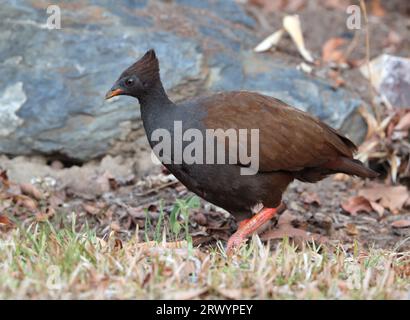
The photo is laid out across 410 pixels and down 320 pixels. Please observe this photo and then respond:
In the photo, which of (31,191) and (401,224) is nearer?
(401,224)

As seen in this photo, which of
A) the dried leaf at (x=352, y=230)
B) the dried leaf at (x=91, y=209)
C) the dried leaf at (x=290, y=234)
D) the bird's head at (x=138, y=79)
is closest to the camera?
the bird's head at (x=138, y=79)

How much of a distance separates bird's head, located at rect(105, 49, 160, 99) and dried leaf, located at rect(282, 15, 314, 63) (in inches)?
123

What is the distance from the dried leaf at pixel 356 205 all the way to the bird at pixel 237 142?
1.19 m

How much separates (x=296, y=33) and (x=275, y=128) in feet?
10.2

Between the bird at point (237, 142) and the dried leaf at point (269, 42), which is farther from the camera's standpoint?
the dried leaf at point (269, 42)

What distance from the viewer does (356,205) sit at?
7.61m

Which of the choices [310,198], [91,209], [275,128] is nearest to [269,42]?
[310,198]

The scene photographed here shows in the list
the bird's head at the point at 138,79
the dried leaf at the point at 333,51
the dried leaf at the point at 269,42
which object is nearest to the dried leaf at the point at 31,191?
the bird's head at the point at 138,79

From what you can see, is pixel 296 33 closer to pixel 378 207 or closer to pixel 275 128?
pixel 378 207

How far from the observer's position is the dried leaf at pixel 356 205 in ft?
24.8

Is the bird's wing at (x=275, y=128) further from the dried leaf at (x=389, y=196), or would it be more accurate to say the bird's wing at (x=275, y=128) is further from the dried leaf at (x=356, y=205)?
the dried leaf at (x=389, y=196)

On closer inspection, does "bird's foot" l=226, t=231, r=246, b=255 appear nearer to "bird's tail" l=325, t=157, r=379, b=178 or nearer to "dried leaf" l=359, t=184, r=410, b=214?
"bird's tail" l=325, t=157, r=379, b=178

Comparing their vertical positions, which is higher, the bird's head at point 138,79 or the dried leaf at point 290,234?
the bird's head at point 138,79
